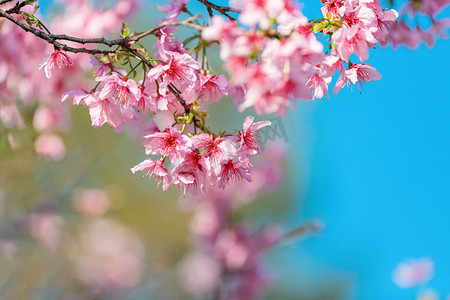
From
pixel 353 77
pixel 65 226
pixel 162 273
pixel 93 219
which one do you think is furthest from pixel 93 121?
pixel 93 219

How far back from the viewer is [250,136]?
3.67 ft

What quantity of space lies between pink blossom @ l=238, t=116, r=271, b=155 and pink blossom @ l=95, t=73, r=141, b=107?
263 millimetres

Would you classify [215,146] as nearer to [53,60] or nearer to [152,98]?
[152,98]

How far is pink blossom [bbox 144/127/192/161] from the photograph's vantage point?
1.06 meters

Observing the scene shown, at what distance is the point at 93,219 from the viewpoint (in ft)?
17.3

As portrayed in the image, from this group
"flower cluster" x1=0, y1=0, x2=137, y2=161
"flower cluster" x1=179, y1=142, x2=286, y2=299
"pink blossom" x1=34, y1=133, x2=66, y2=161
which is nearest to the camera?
"flower cluster" x1=0, y1=0, x2=137, y2=161

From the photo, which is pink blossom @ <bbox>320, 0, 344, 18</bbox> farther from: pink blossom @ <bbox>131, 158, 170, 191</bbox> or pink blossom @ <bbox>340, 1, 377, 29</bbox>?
pink blossom @ <bbox>131, 158, 170, 191</bbox>

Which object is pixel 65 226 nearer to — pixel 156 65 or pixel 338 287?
pixel 156 65

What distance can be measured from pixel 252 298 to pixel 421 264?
186 centimetres

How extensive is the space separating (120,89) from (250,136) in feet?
1.09

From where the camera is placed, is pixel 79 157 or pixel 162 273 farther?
pixel 162 273

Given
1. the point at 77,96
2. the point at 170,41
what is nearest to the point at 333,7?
the point at 170,41

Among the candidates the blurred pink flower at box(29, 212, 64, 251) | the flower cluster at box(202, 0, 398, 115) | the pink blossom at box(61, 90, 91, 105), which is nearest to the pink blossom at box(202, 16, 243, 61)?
the flower cluster at box(202, 0, 398, 115)

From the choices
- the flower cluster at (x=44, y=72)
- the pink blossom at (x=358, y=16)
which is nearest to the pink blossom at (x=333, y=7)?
the pink blossom at (x=358, y=16)
